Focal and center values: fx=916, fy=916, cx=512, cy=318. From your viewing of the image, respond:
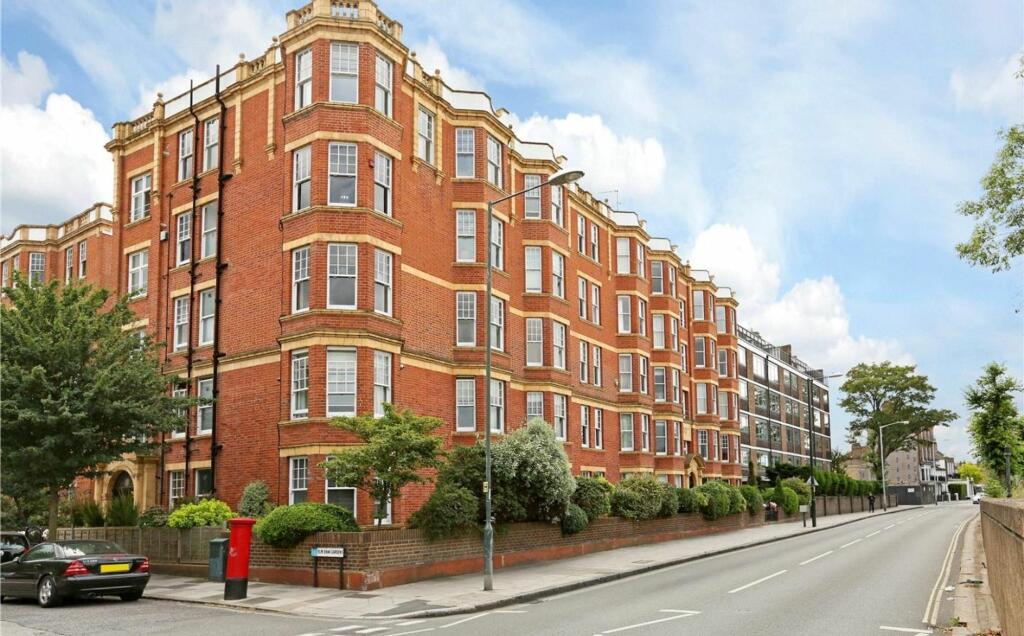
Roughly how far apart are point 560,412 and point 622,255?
13124 mm

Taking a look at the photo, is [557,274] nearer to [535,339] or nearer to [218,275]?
[535,339]

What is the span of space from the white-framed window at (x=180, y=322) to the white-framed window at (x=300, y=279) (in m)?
6.49

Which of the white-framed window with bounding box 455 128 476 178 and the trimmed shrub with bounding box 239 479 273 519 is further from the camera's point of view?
the white-framed window with bounding box 455 128 476 178

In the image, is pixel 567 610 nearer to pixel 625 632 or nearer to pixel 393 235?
pixel 625 632

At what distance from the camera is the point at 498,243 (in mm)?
34625

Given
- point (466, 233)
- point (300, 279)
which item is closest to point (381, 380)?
point (300, 279)

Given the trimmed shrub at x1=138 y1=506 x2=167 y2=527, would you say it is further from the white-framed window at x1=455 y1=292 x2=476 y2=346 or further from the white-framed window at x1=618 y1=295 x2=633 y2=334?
the white-framed window at x1=618 y1=295 x2=633 y2=334

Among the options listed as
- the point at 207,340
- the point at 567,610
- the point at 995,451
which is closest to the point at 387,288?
the point at 207,340

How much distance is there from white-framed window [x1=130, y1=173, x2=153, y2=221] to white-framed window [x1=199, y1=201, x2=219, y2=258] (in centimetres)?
384

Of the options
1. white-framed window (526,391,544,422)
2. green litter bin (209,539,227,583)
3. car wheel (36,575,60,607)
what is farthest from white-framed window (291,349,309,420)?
white-framed window (526,391,544,422)

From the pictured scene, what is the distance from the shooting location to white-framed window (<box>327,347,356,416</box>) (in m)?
26.1

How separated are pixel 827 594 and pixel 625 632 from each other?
22.6 feet

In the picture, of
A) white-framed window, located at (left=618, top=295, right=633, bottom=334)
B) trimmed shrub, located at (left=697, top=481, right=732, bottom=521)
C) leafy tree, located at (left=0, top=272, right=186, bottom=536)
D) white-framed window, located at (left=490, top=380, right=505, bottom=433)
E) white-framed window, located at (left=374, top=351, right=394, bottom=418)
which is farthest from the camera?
white-framed window, located at (left=618, top=295, right=633, bottom=334)

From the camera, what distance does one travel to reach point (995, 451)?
89.2 feet
